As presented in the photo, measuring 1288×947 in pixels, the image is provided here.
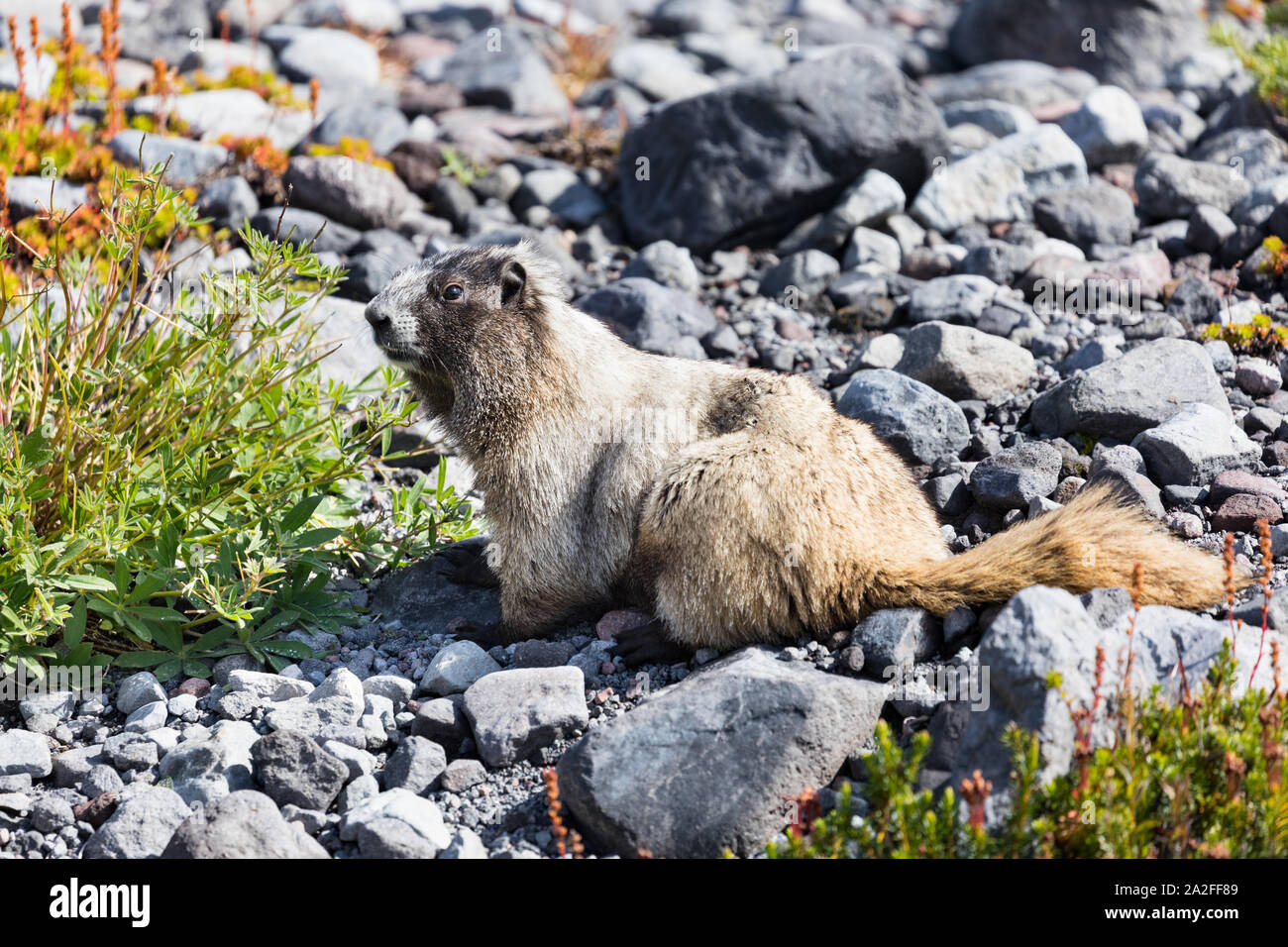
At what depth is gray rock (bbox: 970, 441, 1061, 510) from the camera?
6586 millimetres

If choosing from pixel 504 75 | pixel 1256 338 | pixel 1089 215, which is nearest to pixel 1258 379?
pixel 1256 338

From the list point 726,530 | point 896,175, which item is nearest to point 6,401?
point 726,530

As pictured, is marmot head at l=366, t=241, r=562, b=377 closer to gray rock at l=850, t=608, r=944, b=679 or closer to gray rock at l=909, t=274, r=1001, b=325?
gray rock at l=850, t=608, r=944, b=679

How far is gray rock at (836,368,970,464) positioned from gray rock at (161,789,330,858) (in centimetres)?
421

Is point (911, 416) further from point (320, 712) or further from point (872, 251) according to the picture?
point (320, 712)

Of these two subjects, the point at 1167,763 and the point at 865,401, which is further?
the point at 865,401

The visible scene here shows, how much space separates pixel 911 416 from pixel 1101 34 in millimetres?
10162

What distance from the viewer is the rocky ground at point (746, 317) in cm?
467

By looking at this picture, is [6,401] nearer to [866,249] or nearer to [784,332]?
[784,332]

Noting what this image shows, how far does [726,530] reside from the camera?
5.68 meters

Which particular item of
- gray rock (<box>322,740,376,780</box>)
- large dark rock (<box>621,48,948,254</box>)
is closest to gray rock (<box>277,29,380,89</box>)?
large dark rock (<box>621,48,948,254</box>)

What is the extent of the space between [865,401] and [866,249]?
3.09 m

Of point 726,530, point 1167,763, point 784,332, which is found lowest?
point 784,332

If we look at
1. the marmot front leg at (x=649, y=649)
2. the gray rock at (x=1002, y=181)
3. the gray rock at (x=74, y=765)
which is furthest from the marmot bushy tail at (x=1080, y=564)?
the gray rock at (x=1002, y=181)
